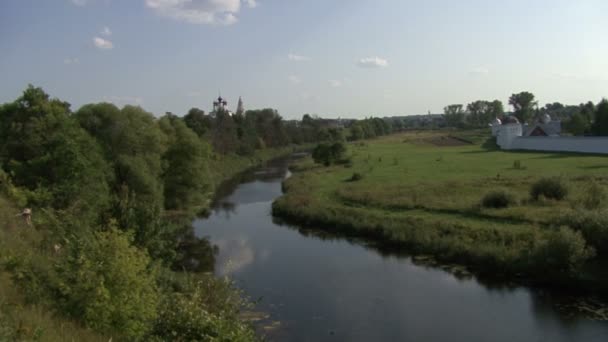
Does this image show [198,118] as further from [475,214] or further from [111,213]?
[111,213]

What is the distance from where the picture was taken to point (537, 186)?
2936 cm

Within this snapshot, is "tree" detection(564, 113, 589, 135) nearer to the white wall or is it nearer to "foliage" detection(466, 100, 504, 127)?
the white wall

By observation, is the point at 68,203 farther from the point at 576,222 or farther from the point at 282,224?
the point at 576,222

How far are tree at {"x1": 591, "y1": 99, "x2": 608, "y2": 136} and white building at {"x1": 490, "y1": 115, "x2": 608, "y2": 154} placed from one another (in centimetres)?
495

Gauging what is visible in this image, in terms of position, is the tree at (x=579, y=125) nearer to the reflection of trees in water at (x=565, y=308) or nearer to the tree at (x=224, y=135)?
the tree at (x=224, y=135)

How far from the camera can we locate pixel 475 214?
27297 mm

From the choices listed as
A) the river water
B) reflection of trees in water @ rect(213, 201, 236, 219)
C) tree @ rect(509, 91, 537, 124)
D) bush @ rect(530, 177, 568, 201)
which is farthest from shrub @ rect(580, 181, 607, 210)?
tree @ rect(509, 91, 537, 124)

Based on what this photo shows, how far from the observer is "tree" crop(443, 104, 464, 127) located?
542 ft

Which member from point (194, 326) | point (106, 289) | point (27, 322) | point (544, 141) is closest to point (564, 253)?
point (194, 326)

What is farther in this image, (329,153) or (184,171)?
(329,153)

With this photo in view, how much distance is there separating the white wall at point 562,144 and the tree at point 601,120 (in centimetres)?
697

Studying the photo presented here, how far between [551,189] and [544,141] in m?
40.1

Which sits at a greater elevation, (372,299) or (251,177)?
(251,177)

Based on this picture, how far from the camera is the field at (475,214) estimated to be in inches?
773
